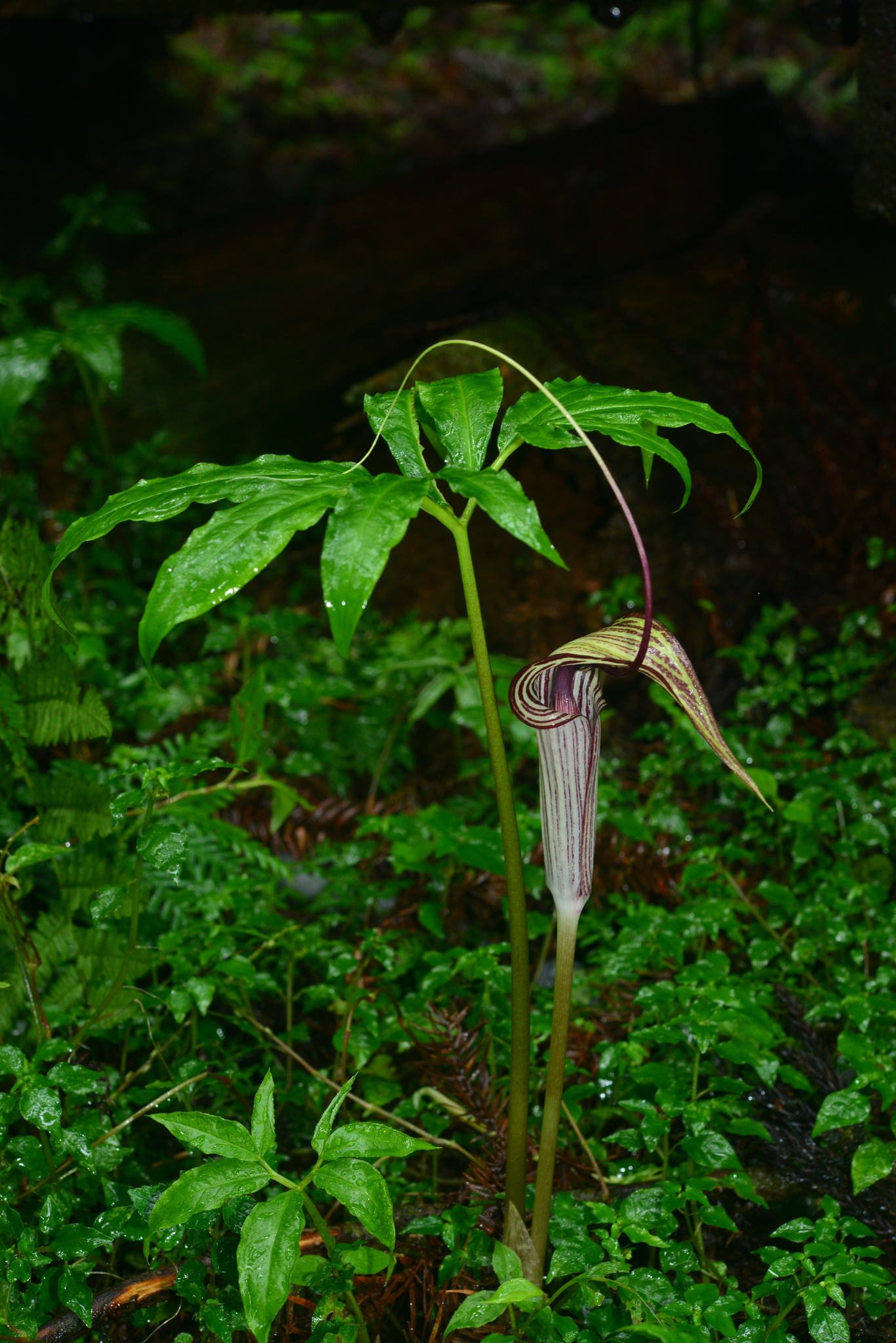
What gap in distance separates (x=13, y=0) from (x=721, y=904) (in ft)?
13.2

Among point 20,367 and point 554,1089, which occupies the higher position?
point 20,367

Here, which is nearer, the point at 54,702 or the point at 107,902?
the point at 107,902

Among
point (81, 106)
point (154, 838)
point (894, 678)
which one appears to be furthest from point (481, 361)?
point (81, 106)

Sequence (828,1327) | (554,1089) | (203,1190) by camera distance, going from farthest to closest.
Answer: (554,1089) < (828,1327) < (203,1190)

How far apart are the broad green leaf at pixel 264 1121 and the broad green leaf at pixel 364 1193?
9 centimetres

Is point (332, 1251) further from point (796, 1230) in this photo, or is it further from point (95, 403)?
point (95, 403)

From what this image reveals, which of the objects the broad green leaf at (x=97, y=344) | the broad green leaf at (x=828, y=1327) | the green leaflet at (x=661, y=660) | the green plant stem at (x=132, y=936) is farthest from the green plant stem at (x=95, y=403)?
the broad green leaf at (x=828, y=1327)

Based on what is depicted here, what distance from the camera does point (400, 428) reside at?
160 centimetres

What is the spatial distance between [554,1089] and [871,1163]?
627 mm

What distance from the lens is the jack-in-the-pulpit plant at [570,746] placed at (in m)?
1.47

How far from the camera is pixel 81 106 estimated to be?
6422 mm

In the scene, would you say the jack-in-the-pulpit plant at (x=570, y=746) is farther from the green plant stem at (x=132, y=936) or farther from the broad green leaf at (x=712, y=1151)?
the green plant stem at (x=132, y=936)

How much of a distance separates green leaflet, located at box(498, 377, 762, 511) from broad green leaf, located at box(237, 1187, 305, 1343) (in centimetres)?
109

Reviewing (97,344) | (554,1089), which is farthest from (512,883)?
(97,344)
